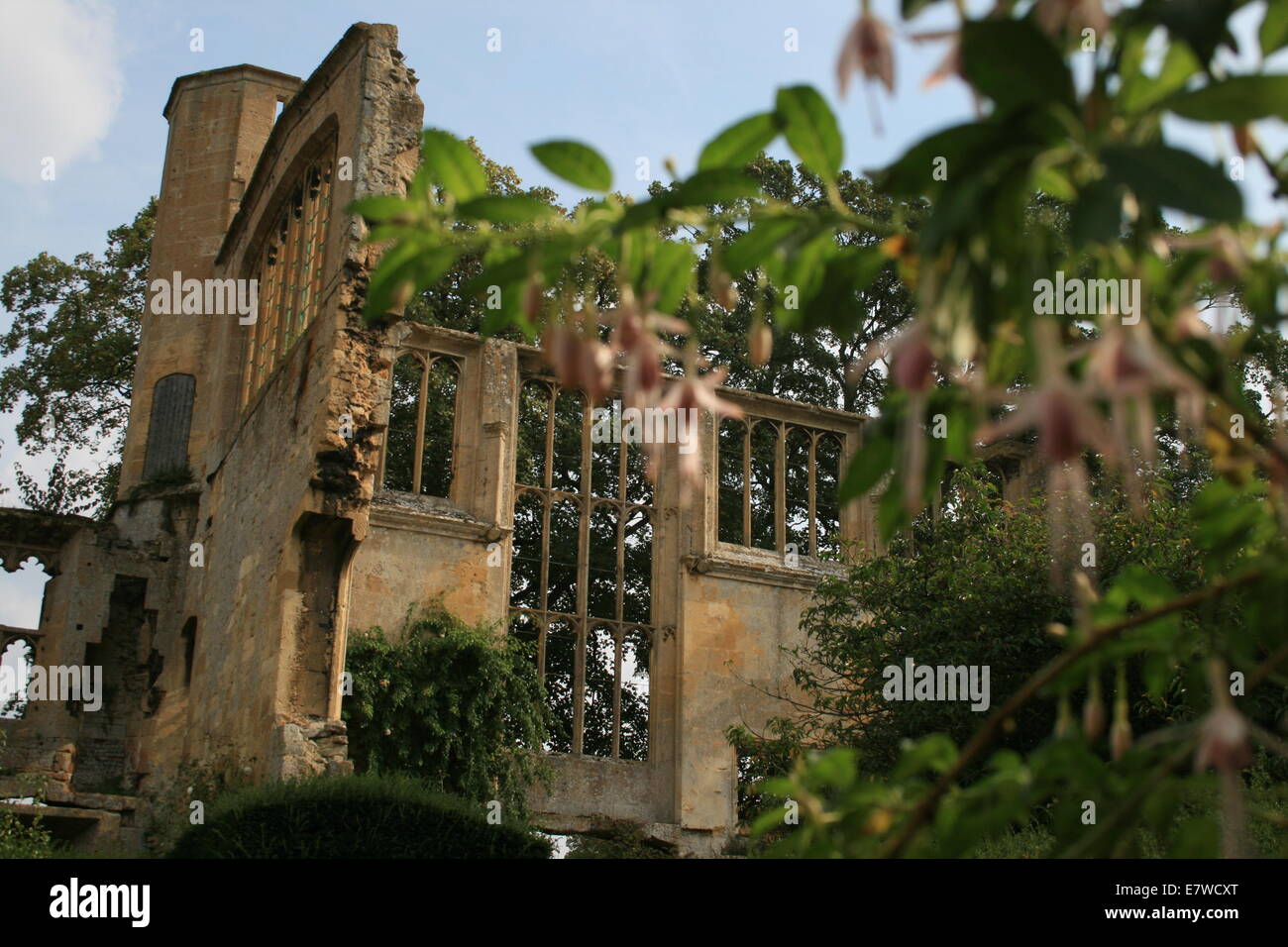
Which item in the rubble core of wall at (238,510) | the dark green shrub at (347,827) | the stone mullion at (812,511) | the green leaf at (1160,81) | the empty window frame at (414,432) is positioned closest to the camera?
the green leaf at (1160,81)

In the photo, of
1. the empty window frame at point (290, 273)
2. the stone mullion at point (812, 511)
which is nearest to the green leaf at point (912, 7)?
the empty window frame at point (290, 273)

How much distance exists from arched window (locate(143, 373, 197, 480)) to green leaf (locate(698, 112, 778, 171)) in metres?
16.8

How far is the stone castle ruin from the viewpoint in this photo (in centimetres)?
1250

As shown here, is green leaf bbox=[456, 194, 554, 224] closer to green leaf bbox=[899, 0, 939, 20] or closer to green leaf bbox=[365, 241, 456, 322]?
green leaf bbox=[365, 241, 456, 322]

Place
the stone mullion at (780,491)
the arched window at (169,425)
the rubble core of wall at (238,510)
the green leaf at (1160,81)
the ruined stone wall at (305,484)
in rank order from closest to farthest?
the green leaf at (1160,81) → the ruined stone wall at (305,484) → the rubble core of wall at (238,510) → the arched window at (169,425) → the stone mullion at (780,491)

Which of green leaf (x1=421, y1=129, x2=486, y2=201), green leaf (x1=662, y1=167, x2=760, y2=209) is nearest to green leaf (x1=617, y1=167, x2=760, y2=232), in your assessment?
green leaf (x1=662, y1=167, x2=760, y2=209)

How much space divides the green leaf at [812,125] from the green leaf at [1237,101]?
504 millimetres

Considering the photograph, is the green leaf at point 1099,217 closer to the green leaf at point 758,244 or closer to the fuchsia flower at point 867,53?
the fuchsia flower at point 867,53

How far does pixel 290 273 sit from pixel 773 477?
9450 millimetres

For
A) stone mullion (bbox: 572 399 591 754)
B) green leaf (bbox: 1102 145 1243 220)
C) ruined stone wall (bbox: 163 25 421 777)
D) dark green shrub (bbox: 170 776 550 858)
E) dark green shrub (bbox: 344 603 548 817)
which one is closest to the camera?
green leaf (bbox: 1102 145 1243 220)

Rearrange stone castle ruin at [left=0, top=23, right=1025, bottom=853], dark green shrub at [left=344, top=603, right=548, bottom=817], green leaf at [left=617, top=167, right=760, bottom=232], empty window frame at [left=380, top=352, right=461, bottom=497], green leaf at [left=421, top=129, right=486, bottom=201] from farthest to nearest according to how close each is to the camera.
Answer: empty window frame at [left=380, top=352, right=461, bottom=497] < dark green shrub at [left=344, top=603, right=548, bottom=817] < stone castle ruin at [left=0, top=23, right=1025, bottom=853] < green leaf at [left=421, top=129, right=486, bottom=201] < green leaf at [left=617, top=167, right=760, bottom=232]

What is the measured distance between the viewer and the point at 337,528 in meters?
12.3

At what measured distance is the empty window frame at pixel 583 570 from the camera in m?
19.2
